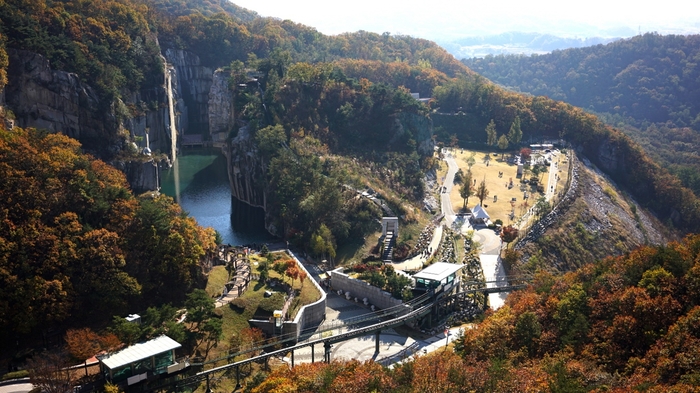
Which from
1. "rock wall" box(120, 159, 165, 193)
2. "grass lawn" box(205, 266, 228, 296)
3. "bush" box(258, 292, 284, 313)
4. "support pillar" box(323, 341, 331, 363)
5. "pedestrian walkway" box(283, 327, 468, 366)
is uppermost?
"rock wall" box(120, 159, 165, 193)

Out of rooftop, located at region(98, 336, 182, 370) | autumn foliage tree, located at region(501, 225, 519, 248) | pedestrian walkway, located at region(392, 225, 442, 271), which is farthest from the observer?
autumn foliage tree, located at region(501, 225, 519, 248)

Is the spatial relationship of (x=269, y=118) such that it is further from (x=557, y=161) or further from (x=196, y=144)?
(x=557, y=161)

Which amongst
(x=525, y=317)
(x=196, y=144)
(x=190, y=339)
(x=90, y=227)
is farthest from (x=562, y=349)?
(x=196, y=144)

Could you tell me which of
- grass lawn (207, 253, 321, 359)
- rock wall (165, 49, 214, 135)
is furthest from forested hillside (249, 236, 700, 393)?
rock wall (165, 49, 214, 135)

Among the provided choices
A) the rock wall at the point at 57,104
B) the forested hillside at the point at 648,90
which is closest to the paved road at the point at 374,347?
the rock wall at the point at 57,104

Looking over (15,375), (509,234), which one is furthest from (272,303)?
(509,234)

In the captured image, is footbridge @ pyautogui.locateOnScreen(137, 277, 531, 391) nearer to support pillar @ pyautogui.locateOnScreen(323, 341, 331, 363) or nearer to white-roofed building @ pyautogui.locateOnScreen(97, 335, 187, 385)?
support pillar @ pyautogui.locateOnScreen(323, 341, 331, 363)

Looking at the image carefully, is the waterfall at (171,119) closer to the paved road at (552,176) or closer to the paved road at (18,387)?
the paved road at (552,176)
